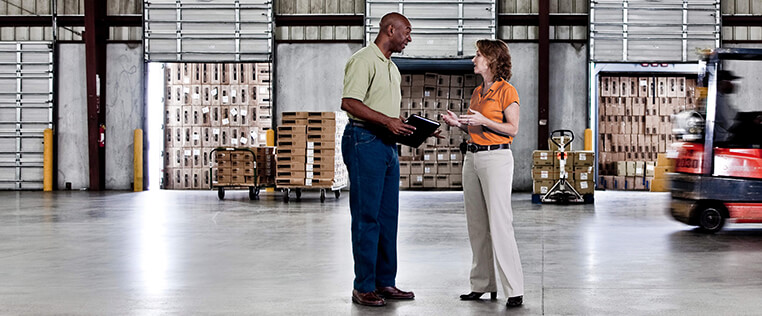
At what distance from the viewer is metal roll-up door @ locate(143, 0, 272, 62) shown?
66.4 feet

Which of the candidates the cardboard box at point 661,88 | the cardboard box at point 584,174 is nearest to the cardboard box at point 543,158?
the cardboard box at point 584,174

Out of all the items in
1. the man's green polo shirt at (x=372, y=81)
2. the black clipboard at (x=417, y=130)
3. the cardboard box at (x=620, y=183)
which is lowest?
the cardboard box at (x=620, y=183)

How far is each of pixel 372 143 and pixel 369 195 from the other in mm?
315

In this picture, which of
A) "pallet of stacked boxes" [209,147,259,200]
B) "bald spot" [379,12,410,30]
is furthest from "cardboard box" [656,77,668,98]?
"bald spot" [379,12,410,30]

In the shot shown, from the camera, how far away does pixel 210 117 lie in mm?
20828

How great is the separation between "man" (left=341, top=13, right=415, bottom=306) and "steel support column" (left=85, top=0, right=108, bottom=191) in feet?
54.3

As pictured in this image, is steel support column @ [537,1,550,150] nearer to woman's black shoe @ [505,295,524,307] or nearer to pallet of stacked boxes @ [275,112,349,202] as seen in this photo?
pallet of stacked boxes @ [275,112,349,202]

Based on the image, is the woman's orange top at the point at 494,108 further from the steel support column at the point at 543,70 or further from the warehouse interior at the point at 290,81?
the steel support column at the point at 543,70

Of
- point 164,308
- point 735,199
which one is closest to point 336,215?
point 735,199

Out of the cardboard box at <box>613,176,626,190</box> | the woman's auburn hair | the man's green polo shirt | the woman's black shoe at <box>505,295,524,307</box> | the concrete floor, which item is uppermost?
the woman's auburn hair

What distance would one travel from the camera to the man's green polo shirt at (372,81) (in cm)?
484

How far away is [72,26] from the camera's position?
20.7 m

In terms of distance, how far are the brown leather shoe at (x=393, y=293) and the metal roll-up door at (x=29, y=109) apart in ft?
57.4

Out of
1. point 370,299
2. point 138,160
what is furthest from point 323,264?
point 138,160
